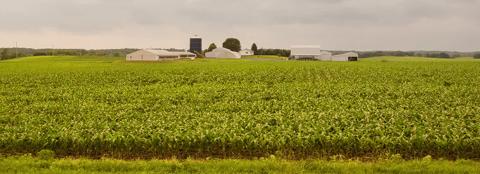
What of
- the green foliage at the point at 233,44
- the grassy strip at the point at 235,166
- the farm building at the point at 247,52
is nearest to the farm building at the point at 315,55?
the farm building at the point at 247,52

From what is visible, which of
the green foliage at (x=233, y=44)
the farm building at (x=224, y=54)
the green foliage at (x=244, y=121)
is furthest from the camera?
the green foliage at (x=233, y=44)

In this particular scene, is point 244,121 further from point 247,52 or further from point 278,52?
point 247,52

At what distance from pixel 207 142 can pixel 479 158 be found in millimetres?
7865

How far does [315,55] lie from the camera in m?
118

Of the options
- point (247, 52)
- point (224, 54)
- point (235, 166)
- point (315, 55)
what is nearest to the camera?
point (235, 166)

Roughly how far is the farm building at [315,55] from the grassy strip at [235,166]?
10076 cm

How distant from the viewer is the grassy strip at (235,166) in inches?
474

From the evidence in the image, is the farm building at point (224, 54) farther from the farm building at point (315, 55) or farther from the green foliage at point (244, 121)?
the green foliage at point (244, 121)

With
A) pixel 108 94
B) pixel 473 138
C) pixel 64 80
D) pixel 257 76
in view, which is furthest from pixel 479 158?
pixel 64 80

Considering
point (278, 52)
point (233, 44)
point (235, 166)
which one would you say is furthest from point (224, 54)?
point (235, 166)

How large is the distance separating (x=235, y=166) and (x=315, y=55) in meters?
107

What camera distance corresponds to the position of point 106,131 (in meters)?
15.8

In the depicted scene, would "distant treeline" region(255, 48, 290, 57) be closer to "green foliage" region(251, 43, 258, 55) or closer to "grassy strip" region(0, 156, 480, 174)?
"green foliage" region(251, 43, 258, 55)

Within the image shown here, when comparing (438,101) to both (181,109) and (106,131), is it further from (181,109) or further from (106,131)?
(106,131)
